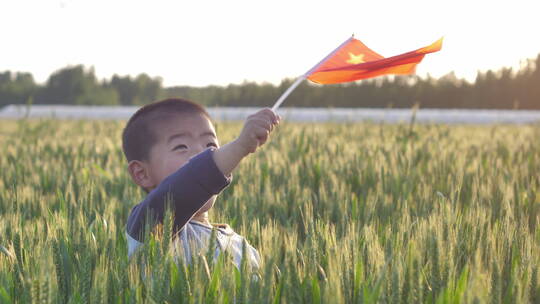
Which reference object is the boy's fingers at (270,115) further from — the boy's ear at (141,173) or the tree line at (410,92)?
the tree line at (410,92)

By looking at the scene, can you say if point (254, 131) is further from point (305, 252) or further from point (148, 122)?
point (148, 122)

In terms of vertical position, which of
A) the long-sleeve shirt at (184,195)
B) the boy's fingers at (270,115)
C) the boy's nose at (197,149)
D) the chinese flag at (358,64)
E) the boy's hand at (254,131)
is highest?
the chinese flag at (358,64)

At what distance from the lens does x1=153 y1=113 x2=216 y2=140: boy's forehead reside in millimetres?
1816

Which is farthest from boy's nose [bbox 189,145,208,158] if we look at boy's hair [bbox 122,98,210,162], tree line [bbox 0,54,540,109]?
tree line [bbox 0,54,540,109]

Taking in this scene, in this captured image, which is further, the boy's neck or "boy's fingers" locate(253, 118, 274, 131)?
the boy's neck

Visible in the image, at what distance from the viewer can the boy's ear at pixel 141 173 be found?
6.25 feet

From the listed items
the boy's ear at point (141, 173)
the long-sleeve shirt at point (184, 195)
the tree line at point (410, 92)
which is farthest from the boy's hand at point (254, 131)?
the tree line at point (410, 92)

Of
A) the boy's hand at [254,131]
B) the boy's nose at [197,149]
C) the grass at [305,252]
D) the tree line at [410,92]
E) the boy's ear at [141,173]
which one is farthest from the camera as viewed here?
the tree line at [410,92]

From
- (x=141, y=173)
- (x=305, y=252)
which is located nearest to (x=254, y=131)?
(x=305, y=252)

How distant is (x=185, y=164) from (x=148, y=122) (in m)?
0.35

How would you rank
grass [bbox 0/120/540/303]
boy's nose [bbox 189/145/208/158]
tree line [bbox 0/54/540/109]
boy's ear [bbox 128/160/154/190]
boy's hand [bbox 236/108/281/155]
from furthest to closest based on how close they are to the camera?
1. tree line [bbox 0/54/540/109]
2. boy's ear [bbox 128/160/154/190]
3. boy's nose [bbox 189/145/208/158]
4. boy's hand [bbox 236/108/281/155]
5. grass [bbox 0/120/540/303]

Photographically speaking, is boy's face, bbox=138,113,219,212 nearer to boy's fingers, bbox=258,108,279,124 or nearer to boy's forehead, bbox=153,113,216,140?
boy's forehead, bbox=153,113,216,140

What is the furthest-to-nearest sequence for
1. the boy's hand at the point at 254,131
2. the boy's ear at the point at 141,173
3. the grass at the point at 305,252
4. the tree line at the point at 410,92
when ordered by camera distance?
the tree line at the point at 410,92 → the boy's ear at the point at 141,173 → the boy's hand at the point at 254,131 → the grass at the point at 305,252

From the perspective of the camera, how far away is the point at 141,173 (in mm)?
1932
